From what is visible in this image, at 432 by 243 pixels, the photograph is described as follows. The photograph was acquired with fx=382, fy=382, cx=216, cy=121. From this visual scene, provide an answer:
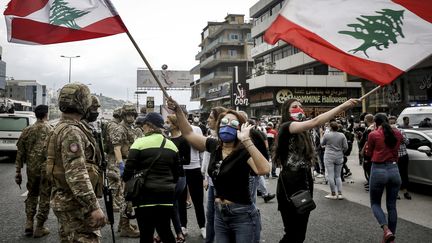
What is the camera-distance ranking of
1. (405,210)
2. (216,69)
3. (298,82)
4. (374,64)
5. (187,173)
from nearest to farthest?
1. (374,64)
2. (187,173)
3. (405,210)
4. (298,82)
5. (216,69)

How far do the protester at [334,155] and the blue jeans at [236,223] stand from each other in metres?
6.08

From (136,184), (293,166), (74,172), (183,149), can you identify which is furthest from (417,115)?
(74,172)

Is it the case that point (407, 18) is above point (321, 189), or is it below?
above

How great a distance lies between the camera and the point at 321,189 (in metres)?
10.4

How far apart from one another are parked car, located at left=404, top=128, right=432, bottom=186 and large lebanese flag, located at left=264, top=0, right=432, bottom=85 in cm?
620

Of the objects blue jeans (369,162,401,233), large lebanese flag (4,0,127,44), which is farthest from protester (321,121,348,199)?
large lebanese flag (4,0,127,44)

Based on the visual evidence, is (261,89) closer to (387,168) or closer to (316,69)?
(316,69)

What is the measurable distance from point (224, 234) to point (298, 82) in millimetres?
39555

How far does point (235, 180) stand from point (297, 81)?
39500 mm

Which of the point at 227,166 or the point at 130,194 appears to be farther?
the point at 130,194

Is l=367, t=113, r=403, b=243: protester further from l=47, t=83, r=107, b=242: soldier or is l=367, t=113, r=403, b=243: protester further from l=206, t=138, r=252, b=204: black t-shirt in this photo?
l=47, t=83, r=107, b=242: soldier

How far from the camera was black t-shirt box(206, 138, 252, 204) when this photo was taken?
3.27 m

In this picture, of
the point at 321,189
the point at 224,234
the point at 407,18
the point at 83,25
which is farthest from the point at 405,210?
the point at 83,25

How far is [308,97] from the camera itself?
139 ft
